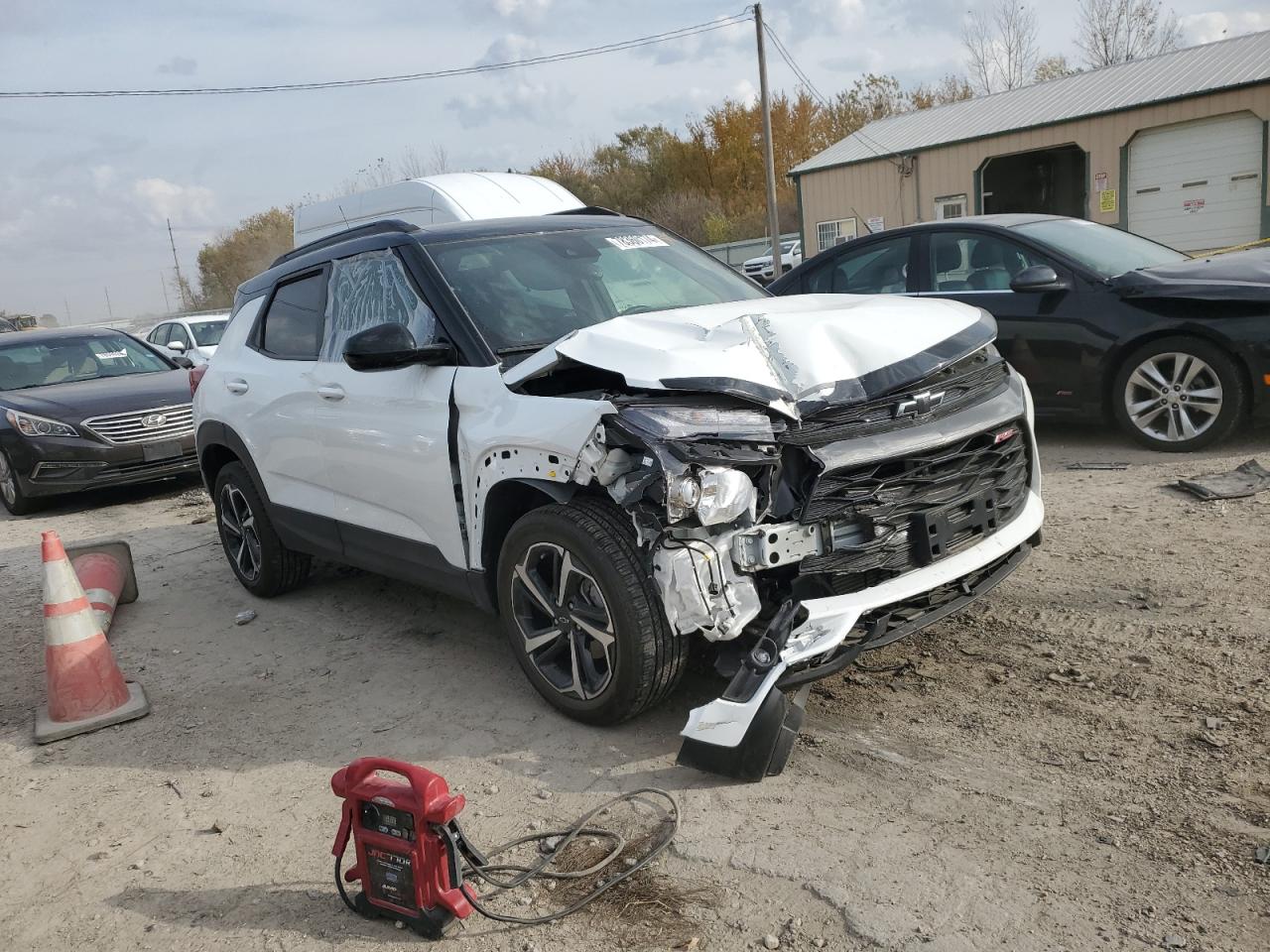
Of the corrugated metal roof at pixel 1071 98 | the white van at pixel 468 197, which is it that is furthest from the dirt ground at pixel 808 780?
the corrugated metal roof at pixel 1071 98

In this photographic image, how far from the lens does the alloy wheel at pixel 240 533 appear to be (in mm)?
5887

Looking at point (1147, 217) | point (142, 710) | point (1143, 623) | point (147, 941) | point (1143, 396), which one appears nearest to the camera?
point (147, 941)

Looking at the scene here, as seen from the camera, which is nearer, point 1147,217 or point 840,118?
point 1147,217

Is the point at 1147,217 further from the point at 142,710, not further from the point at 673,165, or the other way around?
the point at 673,165

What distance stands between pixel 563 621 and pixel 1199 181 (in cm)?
2051

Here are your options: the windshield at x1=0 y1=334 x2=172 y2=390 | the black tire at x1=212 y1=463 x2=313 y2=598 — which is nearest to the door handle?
the black tire at x1=212 y1=463 x2=313 y2=598

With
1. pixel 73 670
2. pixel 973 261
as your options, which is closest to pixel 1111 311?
pixel 973 261

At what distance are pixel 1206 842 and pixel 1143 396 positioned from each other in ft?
15.7

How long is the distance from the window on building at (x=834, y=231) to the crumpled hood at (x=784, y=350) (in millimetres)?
22985

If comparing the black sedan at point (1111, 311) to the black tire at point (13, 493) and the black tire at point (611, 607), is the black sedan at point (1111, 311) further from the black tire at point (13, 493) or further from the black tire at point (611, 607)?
the black tire at point (13, 493)

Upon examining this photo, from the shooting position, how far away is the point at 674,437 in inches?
123

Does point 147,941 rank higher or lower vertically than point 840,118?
lower

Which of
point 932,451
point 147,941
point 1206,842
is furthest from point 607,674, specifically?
point 1206,842

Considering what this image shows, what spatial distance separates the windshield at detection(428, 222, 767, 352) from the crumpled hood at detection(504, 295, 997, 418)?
1.44 feet
